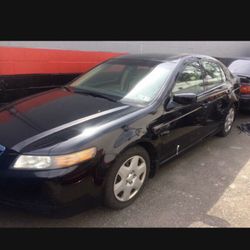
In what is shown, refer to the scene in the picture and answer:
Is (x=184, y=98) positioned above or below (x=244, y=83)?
above

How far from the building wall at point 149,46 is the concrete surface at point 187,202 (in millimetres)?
3154

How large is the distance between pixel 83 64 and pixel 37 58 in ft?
3.51

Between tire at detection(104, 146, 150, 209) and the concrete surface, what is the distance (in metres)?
0.13

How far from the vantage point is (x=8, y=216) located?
2.89 metres

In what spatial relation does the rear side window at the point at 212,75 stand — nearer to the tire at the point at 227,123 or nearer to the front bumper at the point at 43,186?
the tire at the point at 227,123

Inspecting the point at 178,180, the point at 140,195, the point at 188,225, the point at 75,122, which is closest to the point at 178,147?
the point at 178,180

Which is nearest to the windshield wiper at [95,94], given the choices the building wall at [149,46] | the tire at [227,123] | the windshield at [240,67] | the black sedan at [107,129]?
the black sedan at [107,129]

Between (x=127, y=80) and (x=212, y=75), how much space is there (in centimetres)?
153

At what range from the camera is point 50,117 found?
10.1ft

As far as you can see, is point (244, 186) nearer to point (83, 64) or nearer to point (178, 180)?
point (178, 180)

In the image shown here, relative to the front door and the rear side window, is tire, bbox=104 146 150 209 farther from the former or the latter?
the rear side window

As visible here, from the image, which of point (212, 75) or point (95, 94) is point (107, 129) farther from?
point (212, 75)

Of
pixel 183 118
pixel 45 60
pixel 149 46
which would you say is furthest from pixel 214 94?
pixel 149 46
